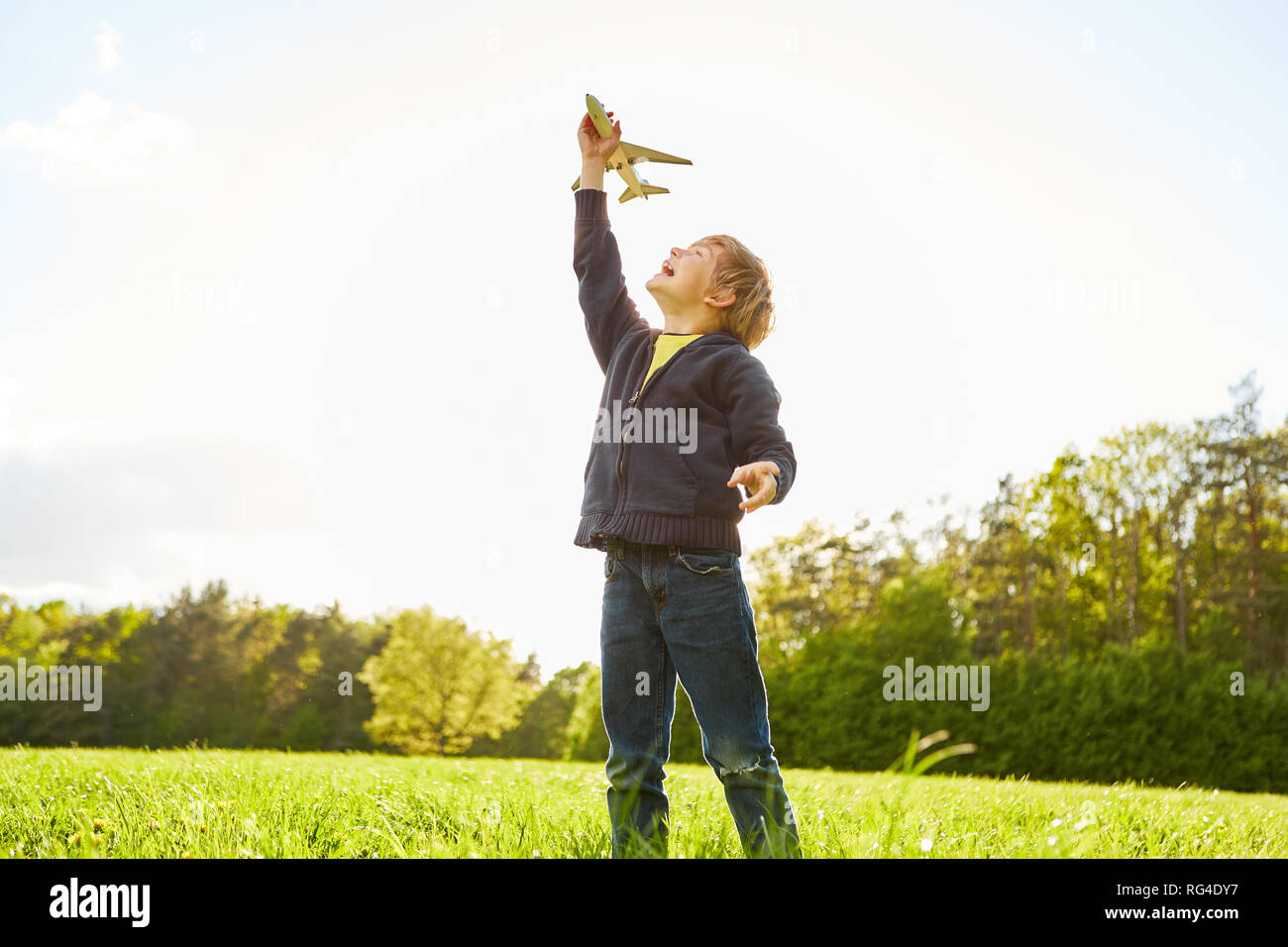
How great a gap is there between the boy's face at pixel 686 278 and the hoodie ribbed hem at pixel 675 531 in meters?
0.95

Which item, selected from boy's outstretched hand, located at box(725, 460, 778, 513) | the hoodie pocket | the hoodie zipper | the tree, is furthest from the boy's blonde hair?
the tree

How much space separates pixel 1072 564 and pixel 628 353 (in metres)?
29.4

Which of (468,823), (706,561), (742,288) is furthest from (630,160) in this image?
(468,823)

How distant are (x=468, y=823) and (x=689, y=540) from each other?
147 cm

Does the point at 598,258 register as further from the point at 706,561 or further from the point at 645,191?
the point at 706,561

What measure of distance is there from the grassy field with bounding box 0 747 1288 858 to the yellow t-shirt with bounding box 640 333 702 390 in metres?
1.64

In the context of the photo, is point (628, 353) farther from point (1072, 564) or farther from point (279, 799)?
point (1072, 564)

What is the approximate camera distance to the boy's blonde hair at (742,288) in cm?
343

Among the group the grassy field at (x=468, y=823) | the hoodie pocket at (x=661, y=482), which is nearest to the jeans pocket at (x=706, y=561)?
the hoodie pocket at (x=661, y=482)

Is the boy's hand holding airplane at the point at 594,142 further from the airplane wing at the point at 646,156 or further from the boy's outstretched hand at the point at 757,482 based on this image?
the boy's outstretched hand at the point at 757,482

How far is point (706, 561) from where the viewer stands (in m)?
2.88
